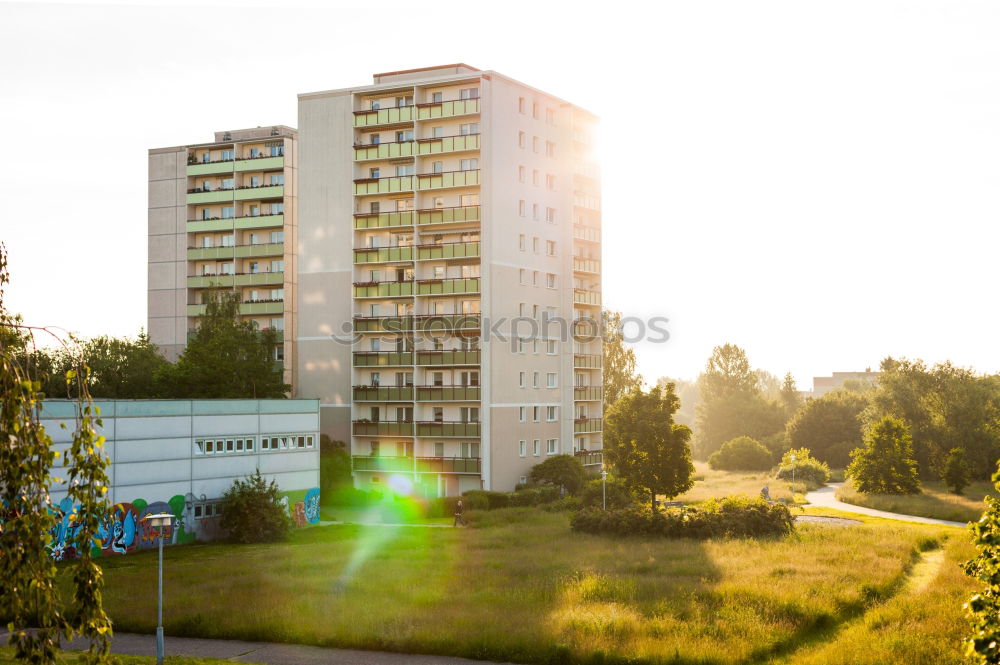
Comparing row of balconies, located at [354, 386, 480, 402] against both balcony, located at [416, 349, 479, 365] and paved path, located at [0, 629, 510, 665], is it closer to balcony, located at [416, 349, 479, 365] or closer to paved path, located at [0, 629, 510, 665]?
balcony, located at [416, 349, 479, 365]

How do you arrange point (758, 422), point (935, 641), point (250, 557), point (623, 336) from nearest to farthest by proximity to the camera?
point (935, 641) < point (250, 557) < point (623, 336) < point (758, 422)

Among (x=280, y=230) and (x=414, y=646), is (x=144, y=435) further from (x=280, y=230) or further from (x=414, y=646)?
(x=280, y=230)

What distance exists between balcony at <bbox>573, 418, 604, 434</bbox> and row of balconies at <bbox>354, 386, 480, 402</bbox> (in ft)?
39.7

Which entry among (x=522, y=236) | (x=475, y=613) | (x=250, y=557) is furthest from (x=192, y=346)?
(x=475, y=613)

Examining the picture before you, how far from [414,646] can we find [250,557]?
17.2m

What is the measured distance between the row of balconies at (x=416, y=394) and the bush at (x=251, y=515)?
1987 centimetres

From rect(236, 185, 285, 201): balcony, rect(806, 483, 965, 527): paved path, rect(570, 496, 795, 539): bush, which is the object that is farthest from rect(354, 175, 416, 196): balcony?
rect(806, 483, 965, 527): paved path

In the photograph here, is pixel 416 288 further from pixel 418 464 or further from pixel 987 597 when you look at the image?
pixel 987 597

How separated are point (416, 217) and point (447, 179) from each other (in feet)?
11.7

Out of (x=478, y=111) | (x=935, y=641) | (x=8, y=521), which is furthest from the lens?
(x=478, y=111)

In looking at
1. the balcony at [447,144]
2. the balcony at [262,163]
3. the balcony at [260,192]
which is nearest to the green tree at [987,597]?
the balcony at [447,144]

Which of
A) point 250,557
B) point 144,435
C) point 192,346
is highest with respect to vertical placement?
point 192,346

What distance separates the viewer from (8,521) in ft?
29.8

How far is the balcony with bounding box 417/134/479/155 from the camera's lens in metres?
65.2
